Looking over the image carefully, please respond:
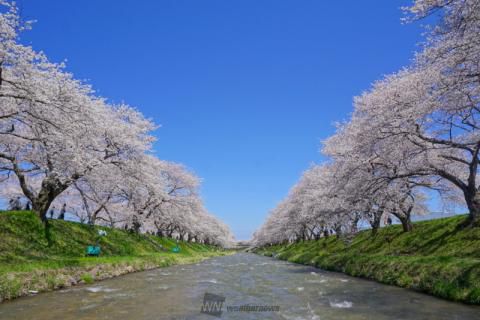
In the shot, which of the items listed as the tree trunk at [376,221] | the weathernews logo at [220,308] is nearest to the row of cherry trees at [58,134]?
the weathernews logo at [220,308]

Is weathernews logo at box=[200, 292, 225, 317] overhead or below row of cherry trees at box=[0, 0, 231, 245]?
below

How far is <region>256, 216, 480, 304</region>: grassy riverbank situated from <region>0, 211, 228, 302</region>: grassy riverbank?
706 inches

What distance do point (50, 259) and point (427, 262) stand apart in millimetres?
22401

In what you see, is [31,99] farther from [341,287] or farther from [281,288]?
[341,287]

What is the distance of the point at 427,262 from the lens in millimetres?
19297

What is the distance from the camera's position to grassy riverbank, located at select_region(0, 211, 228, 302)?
54.9ft

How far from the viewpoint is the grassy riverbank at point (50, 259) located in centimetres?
1672

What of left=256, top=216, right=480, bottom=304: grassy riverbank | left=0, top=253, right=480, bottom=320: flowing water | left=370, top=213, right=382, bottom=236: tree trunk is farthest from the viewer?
left=370, top=213, right=382, bottom=236: tree trunk

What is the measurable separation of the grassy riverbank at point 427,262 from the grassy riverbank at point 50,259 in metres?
17.9

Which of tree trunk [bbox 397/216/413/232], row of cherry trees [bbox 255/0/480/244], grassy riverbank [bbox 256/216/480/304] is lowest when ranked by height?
grassy riverbank [bbox 256/216/480/304]

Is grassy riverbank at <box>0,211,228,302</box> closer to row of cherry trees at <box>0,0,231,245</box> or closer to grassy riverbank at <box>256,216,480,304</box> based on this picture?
row of cherry trees at <box>0,0,231,245</box>

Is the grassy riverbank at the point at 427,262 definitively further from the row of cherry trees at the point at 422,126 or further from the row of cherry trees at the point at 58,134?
the row of cherry trees at the point at 58,134

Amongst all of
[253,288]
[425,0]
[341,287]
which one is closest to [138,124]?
[253,288]

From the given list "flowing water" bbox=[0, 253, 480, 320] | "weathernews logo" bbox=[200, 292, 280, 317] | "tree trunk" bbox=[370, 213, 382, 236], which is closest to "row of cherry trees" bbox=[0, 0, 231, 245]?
"flowing water" bbox=[0, 253, 480, 320]
